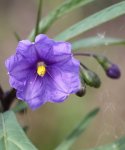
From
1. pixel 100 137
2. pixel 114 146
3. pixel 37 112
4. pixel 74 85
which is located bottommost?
pixel 100 137

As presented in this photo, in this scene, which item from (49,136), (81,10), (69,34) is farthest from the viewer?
(81,10)

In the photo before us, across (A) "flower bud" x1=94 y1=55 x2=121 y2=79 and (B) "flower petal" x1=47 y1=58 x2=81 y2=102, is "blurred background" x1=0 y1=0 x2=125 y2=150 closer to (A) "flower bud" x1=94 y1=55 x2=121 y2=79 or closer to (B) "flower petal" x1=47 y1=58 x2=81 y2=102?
(A) "flower bud" x1=94 y1=55 x2=121 y2=79

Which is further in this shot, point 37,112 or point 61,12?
point 37,112

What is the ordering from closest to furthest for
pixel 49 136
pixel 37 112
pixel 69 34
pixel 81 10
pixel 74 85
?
pixel 74 85, pixel 69 34, pixel 49 136, pixel 37 112, pixel 81 10

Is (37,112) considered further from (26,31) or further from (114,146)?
(114,146)

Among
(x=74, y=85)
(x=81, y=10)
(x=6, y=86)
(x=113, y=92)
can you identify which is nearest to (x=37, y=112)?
(x=6, y=86)

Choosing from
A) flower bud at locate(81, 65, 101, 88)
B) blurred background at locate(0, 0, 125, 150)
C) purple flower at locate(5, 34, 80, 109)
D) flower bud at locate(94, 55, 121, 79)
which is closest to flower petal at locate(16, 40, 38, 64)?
purple flower at locate(5, 34, 80, 109)

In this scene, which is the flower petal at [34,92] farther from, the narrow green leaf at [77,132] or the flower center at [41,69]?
the narrow green leaf at [77,132]

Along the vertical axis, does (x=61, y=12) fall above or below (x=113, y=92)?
above
